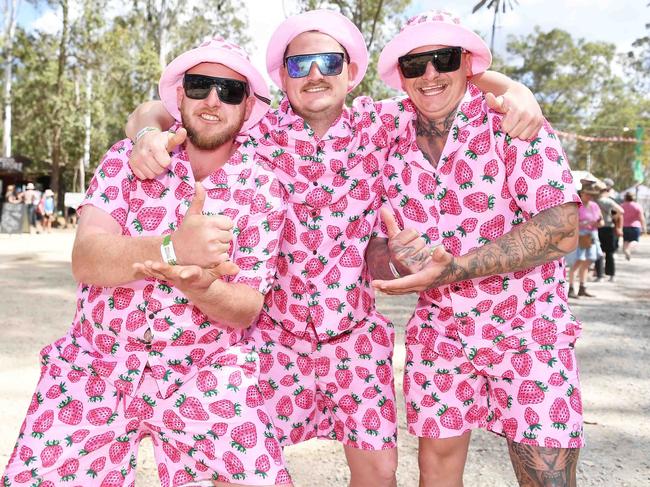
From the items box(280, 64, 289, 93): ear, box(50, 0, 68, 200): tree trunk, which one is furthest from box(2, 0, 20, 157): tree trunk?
box(280, 64, 289, 93): ear

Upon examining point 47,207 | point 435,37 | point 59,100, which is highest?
point 59,100

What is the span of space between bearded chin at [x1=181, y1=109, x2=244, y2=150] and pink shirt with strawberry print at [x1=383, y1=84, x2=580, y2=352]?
819 millimetres

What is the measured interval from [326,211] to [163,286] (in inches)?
32.9

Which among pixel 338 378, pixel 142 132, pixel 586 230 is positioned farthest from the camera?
pixel 586 230

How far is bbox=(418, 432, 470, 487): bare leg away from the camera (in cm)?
299

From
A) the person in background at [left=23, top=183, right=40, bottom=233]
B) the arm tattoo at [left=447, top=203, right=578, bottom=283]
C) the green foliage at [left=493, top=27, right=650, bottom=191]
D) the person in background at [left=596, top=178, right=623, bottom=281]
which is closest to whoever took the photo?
the arm tattoo at [left=447, top=203, right=578, bottom=283]

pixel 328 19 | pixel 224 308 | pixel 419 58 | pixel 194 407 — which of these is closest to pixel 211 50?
pixel 328 19

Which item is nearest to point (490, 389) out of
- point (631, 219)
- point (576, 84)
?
point (631, 219)

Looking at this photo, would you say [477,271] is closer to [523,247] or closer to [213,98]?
[523,247]

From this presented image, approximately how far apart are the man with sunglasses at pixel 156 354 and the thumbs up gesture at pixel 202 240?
10 centimetres

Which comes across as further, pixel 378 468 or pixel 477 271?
pixel 378 468

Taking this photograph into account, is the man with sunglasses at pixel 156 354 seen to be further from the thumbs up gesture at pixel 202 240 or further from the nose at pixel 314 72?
the nose at pixel 314 72

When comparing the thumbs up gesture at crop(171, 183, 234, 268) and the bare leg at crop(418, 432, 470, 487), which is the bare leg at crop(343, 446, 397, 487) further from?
the thumbs up gesture at crop(171, 183, 234, 268)

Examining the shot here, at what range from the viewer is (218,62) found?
9.14ft
